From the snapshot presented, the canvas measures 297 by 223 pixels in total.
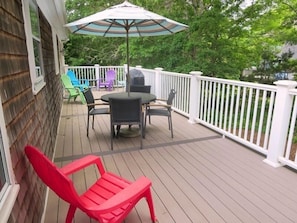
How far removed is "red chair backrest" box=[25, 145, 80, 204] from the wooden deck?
708mm

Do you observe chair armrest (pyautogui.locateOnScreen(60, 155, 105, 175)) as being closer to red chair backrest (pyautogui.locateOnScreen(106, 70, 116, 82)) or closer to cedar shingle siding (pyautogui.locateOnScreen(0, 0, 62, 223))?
cedar shingle siding (pyautogui.locateOnScreen(0, 0, 62, 223))

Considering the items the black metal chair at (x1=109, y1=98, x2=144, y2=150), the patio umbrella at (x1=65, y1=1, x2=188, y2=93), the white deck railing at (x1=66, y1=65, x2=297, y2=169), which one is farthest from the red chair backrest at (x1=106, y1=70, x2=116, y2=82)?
the black metal chair at (x1=109, y1=98, x2=144, y2=150)

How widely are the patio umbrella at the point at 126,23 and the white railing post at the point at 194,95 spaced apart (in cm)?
99

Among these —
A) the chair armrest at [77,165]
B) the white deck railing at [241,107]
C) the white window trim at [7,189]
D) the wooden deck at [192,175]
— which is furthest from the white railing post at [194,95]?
the white window trim at [7,189]

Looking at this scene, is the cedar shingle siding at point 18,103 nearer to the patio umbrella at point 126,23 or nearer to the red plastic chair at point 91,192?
the red plastic chair at point 91,192

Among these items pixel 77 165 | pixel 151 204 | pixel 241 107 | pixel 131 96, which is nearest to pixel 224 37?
pixel 241 107

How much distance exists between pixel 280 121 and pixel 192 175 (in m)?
1.35

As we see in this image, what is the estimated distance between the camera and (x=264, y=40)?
8258mm

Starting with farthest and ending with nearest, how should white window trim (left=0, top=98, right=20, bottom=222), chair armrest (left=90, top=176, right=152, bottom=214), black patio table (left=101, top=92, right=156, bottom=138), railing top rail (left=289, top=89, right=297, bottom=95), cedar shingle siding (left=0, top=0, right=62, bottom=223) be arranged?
black patio table (left=101, top=92, right=156, bottom=138) < railing top rail (left=289, top=89, right=297, bottom=95) < chair armrest (left=90, top=176, right=152, bottom=214) < cedar shingle siding (left=0, top=0, right=62, bottom=223) < white window trim (left=0, top=98, right=20, bottom=222)

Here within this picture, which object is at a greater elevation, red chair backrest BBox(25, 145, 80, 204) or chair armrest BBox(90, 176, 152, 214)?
red chair backrest BBox(25, 145, 80, 204)

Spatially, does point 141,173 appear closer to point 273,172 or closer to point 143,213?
point 143,213

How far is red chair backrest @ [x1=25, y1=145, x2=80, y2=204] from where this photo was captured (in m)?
1.37

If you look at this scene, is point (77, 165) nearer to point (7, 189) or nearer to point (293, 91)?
point (7, 189)

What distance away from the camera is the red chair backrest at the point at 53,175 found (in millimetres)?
1370
